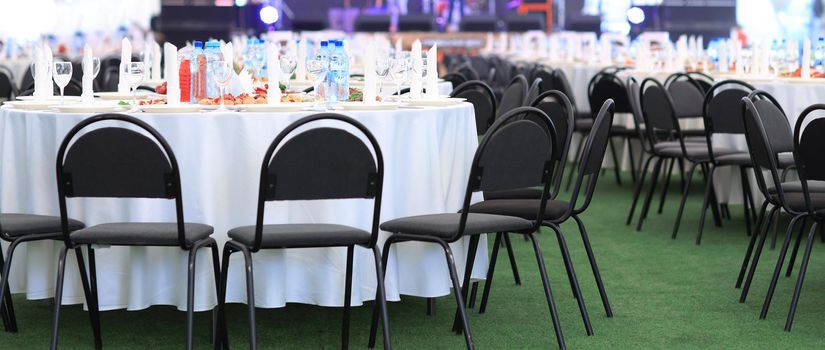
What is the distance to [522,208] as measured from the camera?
160 inches

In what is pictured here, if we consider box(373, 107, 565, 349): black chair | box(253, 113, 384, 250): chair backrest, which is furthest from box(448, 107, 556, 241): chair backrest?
box(253, 113, 384, 250): chair backrest

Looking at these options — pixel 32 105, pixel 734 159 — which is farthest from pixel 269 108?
pixel 734 159

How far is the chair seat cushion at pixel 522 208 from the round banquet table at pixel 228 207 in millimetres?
186

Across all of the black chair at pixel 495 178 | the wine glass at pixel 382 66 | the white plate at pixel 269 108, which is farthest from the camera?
the wine glass at pixel 382 66

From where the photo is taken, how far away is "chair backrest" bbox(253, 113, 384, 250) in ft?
10.7

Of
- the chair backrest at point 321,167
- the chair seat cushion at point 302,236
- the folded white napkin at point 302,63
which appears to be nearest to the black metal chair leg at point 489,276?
the chair seat cushion at point 302,236

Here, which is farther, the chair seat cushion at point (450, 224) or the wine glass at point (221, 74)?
the wine glass at point (221, 74)

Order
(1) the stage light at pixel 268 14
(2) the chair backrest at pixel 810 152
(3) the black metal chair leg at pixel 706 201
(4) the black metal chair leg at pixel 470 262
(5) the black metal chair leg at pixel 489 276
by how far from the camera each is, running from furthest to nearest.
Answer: (1) the stage light at pixel 268 14 < (3) the black metal chair leg at pixel 706 201 < (5) the black metal chair leg at pixel 489 276 < (2) the chair backrest at pixel 810 152 < (4) the black metal chair leg at pixel 470 262

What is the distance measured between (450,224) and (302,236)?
17.6 inches

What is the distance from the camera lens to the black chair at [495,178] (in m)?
3.51

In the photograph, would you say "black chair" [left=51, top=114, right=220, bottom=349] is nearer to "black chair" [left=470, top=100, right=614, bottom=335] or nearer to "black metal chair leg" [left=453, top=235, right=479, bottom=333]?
"black metal chair leg" [left=453, top=235, right=479, bottom=333]

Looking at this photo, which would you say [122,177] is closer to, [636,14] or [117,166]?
[117,166]

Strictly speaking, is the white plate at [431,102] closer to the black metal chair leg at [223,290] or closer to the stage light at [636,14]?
the black metal chair leg at [223,290]

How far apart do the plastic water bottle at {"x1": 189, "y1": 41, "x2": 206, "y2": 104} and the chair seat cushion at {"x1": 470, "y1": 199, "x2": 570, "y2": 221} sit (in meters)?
0.96
